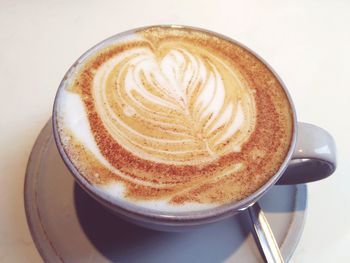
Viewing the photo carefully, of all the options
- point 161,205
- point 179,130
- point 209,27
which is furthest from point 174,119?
point 209,27

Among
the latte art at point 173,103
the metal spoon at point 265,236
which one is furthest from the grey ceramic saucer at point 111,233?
the latte art at point 173,103

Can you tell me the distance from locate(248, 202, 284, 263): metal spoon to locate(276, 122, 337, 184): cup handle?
0.25ft

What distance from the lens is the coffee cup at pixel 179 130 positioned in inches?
20.6

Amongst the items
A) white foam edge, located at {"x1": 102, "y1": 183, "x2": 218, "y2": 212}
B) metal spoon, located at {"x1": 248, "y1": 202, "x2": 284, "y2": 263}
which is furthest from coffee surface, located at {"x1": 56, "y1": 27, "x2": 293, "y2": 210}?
metal spoon, located at {"x1": 248, "y1": 202, "x2": 284, "y2": 263}

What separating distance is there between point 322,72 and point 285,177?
1.32 feet

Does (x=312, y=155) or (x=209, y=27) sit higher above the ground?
(x=209, y=27)

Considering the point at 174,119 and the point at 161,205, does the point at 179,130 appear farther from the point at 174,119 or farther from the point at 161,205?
the point at 161,205

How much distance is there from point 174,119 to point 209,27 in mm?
453

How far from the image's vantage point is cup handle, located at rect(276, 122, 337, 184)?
59 cm

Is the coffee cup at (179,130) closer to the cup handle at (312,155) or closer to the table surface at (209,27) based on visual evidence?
the cup handle at (312,155)

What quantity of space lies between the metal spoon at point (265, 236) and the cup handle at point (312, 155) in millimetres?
76

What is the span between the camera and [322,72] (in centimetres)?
93

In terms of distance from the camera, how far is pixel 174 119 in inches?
24.4

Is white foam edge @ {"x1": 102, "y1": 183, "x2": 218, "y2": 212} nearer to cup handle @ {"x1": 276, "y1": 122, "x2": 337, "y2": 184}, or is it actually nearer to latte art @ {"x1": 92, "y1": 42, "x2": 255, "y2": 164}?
latte art @ {"x1": 92, "y1": 42, "x2": 255, "y2": 164}
